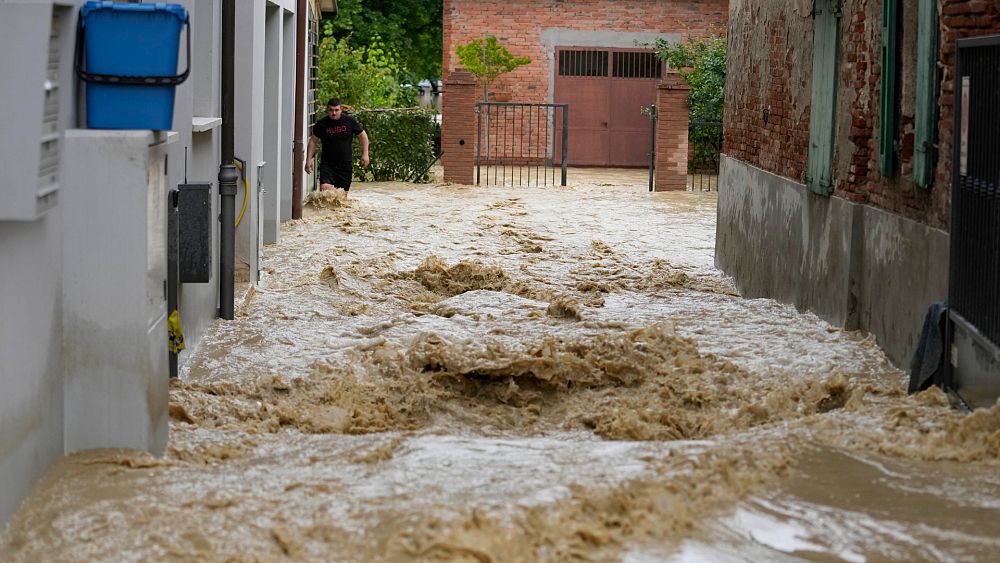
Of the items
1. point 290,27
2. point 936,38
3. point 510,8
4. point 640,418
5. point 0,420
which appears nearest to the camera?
point 0,420

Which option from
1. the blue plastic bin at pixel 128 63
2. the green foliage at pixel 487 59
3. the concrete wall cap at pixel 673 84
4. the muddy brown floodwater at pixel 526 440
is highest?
the green foliage at pixel 487 59

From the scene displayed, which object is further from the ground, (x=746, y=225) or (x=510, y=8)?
(x=510, y=8)

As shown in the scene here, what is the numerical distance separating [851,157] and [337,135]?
10.4 m

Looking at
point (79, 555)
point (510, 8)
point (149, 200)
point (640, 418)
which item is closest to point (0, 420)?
point (79, 555)

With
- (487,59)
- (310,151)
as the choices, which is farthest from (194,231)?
(487,59)

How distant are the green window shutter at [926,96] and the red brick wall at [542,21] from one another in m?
21.9

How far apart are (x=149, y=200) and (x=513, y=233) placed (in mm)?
10733

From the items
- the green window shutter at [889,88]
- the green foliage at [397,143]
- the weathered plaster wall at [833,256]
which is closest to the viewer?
the weathered plaster wall at [833,256]

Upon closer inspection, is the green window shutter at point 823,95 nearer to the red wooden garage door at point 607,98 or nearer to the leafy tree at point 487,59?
the leafy tree at point 487,59

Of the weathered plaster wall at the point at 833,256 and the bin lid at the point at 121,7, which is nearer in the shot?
the bin lid at the point at 121,7

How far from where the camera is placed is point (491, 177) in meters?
26.2

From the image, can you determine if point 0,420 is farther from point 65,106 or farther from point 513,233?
point 513,233

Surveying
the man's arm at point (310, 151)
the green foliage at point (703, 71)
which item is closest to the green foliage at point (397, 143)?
the green foliage at point (703, 71)

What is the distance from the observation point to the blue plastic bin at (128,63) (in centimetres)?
539
